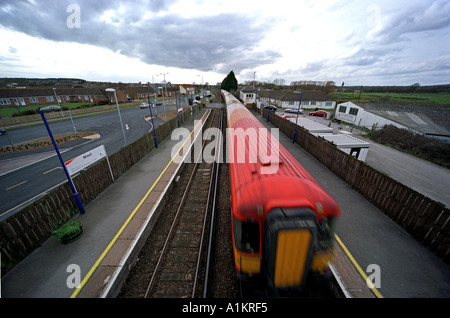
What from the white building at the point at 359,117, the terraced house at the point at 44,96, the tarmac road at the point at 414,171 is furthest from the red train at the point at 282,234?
the terraced house at the point at 44,96

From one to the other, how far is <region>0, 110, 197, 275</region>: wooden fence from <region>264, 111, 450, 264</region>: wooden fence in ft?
51.6

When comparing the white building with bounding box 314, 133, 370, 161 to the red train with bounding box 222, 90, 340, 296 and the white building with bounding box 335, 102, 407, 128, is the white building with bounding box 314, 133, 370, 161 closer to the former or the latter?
the red train with bounding box 222, 90, 340, 296

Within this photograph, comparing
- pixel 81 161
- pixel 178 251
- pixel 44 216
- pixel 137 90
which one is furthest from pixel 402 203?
pixel 137 90

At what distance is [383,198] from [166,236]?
437 inches

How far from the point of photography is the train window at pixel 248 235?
13.2 feet

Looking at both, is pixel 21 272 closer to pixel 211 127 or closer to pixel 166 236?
pixel 166 236

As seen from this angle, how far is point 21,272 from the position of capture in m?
6.12

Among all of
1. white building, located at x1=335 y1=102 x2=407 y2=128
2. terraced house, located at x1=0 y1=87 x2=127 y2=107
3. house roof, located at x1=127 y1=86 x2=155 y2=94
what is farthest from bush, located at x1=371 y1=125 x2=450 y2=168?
house roof, located at x1=127 y1=86 x2=155 y2=94

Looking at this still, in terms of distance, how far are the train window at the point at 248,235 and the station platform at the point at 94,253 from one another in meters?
4.81

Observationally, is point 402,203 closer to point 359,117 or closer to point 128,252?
point 128,252

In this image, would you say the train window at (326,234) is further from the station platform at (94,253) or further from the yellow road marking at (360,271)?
the station platform at (94,253)

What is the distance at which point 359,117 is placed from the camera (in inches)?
1200

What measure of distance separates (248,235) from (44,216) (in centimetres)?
902
